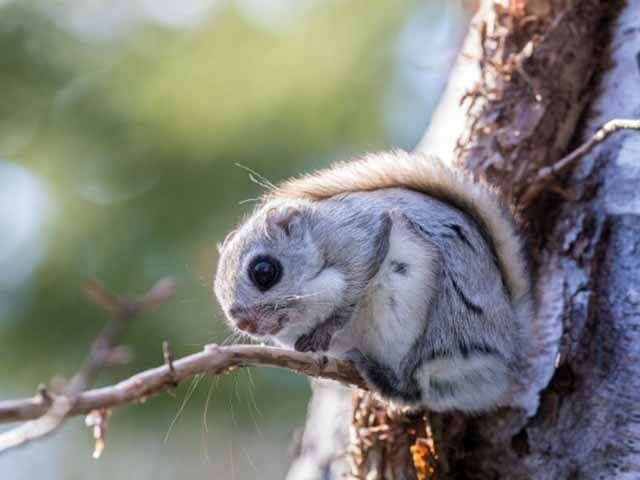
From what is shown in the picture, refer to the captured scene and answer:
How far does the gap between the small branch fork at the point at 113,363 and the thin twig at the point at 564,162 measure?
2.41 feet

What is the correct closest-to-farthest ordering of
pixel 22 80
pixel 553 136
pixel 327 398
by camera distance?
pixel 553 136 < pixel 327 398 < pixel 22 80

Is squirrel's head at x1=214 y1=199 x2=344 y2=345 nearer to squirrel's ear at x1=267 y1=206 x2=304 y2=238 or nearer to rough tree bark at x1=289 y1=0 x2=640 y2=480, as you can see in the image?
squirrel's ear at x1=267 y1=206 x2=304 y2=238

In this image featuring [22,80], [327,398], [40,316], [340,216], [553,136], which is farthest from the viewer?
[22,80]

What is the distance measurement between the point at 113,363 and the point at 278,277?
37.3 inches

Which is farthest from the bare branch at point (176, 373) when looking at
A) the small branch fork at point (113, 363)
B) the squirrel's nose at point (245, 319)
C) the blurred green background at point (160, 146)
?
the blurred green background at point (160, 146)

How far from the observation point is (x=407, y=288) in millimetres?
2188

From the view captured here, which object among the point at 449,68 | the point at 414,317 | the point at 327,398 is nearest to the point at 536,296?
the point at 414,317

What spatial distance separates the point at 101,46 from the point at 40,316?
1248 millimetres

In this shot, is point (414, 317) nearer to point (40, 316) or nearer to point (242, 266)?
point (242, 266)

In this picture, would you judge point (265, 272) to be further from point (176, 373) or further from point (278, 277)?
point (176, 373)

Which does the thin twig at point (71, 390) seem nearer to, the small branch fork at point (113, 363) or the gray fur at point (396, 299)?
the small branch fork at point (113, 363)

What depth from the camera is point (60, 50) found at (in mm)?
4613

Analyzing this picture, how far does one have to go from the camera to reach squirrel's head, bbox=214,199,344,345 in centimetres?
232

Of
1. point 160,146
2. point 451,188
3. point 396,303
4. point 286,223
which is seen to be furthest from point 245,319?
point 160,146
